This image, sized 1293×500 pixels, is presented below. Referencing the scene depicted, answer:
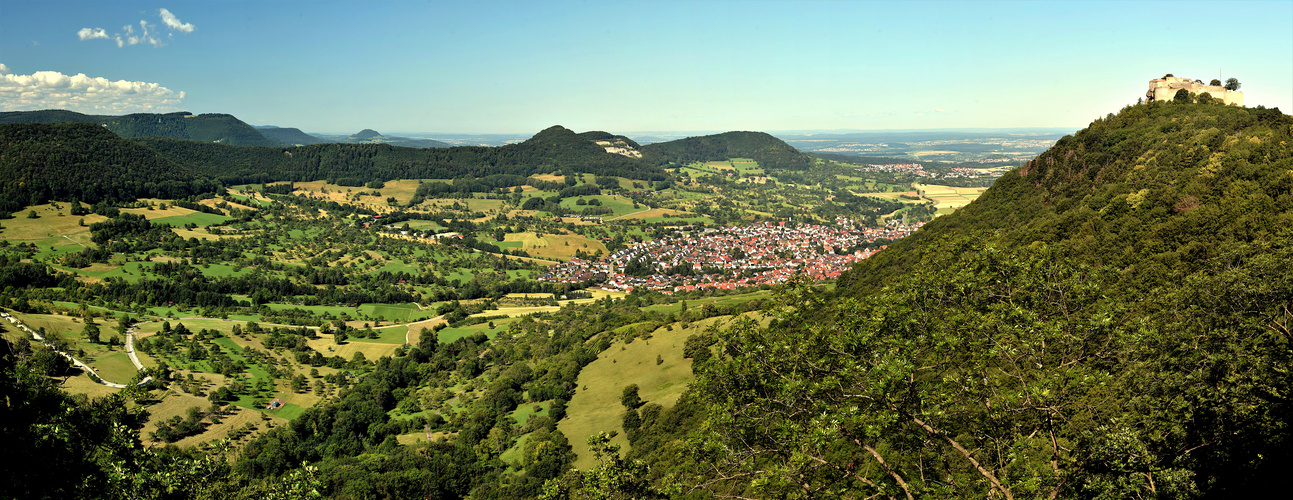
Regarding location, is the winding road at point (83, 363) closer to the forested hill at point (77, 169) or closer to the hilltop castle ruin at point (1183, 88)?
the forested hill at point (77, 169)

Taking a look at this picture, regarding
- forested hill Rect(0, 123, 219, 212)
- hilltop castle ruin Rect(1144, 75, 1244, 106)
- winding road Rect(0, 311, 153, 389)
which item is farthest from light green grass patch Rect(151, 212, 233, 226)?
hilltop castle ruin Rect(1144, 75, 1244, 106)

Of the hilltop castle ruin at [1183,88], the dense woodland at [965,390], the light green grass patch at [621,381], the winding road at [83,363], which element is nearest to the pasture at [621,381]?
the light green grass patch at [621,381]

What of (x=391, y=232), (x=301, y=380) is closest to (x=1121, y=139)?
(x=301, y=380)

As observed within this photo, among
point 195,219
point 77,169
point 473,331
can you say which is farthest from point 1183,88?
point 77,169

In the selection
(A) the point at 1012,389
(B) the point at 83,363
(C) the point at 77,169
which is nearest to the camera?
(A) the point at 1012,389

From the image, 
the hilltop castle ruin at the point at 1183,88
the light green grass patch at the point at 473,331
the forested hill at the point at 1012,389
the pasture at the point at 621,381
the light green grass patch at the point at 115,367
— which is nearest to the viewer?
the forested hill at the point at 1012,389

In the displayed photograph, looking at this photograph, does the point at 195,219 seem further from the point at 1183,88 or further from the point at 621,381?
the point at 1183,88

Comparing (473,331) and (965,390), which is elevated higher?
(965,390)

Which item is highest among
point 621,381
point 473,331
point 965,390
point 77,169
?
point 77,169
